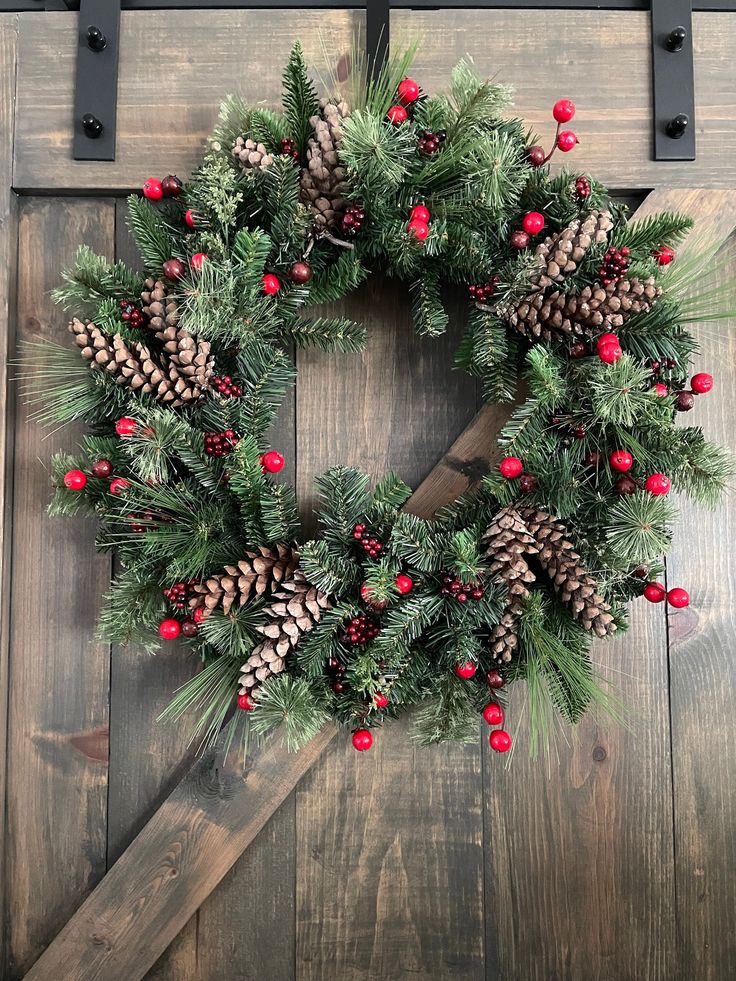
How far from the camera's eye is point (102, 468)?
3.02 ft

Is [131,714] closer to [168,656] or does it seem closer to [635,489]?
[168,656]

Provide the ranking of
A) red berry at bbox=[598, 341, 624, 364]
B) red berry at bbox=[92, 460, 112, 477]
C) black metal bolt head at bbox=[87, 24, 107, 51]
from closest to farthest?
red berry at bbox=[598, 341, 624, 364] → red berry at bbox=[92, 460, 112, 477] → black metal bolt head at bbox=[87, 24, 107, 51]

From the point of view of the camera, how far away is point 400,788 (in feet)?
3.52

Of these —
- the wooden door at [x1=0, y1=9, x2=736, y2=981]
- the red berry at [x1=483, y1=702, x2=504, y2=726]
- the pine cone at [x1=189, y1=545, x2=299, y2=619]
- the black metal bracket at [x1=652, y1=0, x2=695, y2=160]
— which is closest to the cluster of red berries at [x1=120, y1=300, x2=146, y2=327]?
the wooden door at [x1=0, y1=9, x2=736, y2=981]

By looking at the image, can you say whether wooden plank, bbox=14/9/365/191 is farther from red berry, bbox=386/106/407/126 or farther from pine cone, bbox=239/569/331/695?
pine cone, bbox=239/569/331/695

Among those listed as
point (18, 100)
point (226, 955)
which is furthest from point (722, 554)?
point (18, 100)

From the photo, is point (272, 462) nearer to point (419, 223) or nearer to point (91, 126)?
point (419, 223)

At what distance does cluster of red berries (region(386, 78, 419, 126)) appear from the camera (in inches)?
34.8

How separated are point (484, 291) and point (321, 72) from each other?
0.43 m

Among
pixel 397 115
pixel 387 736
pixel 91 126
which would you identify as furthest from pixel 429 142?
pixel 387 736

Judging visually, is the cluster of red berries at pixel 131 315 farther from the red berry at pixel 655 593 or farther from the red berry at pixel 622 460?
the red berry at pixel 655 593

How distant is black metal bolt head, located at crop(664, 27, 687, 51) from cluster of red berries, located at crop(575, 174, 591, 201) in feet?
1.06

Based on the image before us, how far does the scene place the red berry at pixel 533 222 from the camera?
0.89 m

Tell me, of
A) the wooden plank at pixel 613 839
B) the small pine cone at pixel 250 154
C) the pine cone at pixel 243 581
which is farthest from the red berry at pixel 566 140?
the pine cone at pixel 243 581
